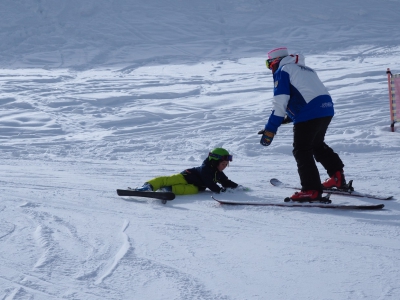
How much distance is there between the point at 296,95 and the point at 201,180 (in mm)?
1498

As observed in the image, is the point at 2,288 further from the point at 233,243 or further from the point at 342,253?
the point at 342,253

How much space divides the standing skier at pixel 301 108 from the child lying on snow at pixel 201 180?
0.86 metres

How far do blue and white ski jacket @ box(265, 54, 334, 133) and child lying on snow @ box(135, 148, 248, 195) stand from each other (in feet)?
3.04

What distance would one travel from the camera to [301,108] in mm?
5043

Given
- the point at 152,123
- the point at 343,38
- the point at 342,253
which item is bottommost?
the point at 342,253

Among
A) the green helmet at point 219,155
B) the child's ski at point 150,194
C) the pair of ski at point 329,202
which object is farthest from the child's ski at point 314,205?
the green helmet at point 219,155

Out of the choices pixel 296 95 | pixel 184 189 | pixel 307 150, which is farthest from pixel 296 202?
pixel 184 189

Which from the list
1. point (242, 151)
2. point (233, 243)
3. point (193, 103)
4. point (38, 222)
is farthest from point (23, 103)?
point (233, 243)

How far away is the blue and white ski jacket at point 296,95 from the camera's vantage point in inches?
195

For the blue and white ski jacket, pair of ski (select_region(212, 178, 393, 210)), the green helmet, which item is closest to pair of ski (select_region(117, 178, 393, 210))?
pair of ski (select_region(212, 178, 393, 210))

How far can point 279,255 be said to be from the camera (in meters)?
3.62

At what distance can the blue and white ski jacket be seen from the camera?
4961 mm

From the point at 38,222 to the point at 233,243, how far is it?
177 centimetres

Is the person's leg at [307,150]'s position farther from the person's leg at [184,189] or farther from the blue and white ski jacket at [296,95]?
the person's leg at [184,189]
